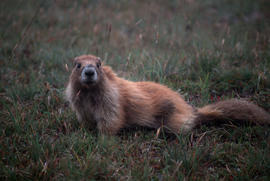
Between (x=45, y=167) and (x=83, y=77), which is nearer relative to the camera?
(x=45, y=167)

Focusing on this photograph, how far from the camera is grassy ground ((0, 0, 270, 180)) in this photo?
110 inches

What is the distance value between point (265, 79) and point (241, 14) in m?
6.43

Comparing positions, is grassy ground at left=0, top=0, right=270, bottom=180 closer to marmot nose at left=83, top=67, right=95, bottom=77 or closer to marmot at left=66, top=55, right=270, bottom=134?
marmot at left=66, top=55, right=270, bottom=134

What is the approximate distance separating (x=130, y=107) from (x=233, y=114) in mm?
1705

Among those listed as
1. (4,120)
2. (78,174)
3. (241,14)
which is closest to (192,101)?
(78,174)

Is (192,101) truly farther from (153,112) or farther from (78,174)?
(78,174)

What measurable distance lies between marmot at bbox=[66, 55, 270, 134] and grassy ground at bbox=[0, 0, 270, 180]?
0.21m

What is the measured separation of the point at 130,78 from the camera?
506 centimetres

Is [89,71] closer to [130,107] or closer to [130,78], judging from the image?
[130,107]

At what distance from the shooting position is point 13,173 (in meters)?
2.64

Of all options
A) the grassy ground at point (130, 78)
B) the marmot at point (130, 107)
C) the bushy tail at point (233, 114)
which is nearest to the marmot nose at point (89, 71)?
the marmot at point (130, 107)

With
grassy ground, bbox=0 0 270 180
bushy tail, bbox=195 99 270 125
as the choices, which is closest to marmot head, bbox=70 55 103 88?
grassy ground, bbox=0 0 270 180

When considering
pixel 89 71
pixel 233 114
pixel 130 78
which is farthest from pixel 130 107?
pixel 233 114

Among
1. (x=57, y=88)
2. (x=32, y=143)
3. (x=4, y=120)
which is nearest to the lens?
(x=32, y=143)
